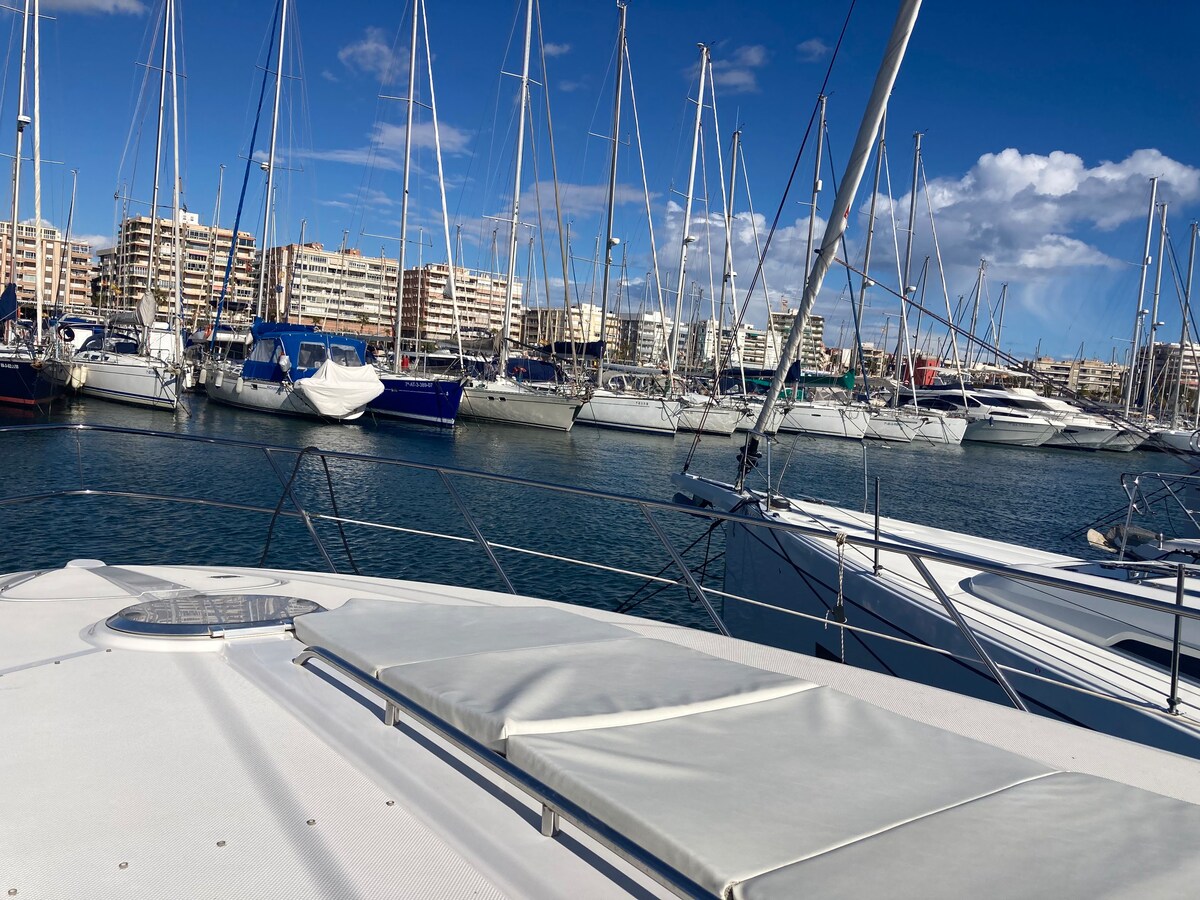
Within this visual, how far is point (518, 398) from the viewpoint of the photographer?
3111 cm

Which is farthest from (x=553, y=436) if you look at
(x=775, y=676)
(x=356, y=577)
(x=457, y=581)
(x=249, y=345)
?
(x=775, y=676)

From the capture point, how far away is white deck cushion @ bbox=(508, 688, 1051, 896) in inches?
67.2

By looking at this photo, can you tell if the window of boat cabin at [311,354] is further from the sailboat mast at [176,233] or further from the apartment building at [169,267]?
the apartment building at [169,267]

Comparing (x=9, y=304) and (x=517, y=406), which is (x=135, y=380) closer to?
(x=9, y=304)

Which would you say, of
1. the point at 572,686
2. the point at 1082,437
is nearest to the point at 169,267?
the point at 1082,437

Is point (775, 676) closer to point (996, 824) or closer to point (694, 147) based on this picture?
point (996, 824)

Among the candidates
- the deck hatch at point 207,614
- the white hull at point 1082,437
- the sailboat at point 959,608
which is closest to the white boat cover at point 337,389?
the sailboat at point 959,608

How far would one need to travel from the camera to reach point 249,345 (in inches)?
1267

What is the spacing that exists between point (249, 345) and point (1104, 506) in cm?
2925

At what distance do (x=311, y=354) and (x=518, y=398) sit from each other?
7526 mm

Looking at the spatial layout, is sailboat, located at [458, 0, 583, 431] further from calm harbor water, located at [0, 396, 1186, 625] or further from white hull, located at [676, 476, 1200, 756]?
white hull, located at [676, 476, 1200, 756]

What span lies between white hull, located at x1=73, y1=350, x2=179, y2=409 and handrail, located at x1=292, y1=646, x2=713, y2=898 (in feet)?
94.9

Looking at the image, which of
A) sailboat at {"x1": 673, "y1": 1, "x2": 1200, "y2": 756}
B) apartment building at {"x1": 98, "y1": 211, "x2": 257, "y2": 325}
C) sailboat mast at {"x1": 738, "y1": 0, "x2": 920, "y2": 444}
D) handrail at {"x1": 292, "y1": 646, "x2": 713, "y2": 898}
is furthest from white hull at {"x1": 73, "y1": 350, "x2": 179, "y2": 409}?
apartment building at {"x1": 98, "y1": 211, "x2": 257, "y2": 325}

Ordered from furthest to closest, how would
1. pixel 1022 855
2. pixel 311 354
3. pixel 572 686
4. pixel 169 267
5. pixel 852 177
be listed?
pixel 169 267, pixel 311 354, pixel 852 177, pixel 572 686, pixel 1022 855
